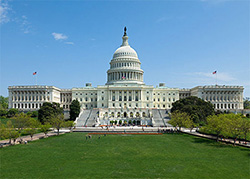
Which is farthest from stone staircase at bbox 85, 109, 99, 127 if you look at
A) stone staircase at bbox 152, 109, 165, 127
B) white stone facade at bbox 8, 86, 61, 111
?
white stone facade at bbox 8, 86, 61, 111

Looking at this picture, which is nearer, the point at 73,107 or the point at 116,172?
the point at 116,172

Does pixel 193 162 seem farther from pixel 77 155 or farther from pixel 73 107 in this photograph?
pixel 73 107

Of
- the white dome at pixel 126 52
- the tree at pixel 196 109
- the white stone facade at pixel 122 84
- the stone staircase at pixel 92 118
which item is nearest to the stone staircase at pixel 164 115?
the tree at pixel 196 109

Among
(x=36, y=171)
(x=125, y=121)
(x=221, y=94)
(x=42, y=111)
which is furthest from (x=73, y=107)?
(x=221, y=94)

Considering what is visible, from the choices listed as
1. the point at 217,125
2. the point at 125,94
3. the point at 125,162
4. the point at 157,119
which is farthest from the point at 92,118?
the point at 125,162

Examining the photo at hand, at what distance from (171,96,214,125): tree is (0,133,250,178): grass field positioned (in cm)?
3852

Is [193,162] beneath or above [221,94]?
beneath

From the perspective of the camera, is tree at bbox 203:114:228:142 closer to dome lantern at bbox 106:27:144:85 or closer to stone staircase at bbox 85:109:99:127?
stone staircase at bbox 85:109:99:127

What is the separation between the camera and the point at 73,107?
89.2m

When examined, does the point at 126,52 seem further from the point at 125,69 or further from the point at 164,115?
the point at 164,115

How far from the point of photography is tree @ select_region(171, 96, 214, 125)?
243ft

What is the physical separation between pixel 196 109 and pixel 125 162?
56.4 m

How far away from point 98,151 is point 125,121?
49.9 meters

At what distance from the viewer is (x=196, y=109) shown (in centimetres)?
7819
